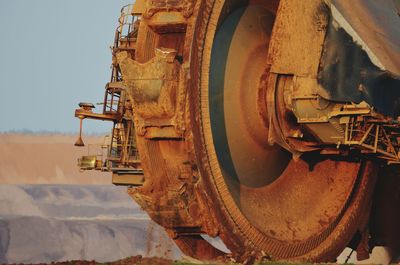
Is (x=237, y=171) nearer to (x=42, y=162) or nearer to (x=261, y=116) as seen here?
(x=261, y=116)

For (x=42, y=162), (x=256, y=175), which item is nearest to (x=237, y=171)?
(x=256, y=175)

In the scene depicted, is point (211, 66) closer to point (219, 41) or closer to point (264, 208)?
point (219, 41)

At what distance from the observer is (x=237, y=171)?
81.3ft

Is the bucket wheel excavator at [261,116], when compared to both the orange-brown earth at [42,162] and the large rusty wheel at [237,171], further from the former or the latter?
the orange-brown earth at [42,162]

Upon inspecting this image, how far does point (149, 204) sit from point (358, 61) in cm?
456

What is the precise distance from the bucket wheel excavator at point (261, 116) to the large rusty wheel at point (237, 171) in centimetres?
3

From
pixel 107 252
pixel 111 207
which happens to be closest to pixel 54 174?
pixel 111 207

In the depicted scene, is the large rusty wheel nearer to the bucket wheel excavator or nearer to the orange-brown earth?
the bucket wheel excavator

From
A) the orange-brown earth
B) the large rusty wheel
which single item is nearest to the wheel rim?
the large rusty wheel

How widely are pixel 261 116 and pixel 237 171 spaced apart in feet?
3.81

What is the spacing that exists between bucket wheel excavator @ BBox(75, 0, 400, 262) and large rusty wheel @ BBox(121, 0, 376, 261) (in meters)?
0.03

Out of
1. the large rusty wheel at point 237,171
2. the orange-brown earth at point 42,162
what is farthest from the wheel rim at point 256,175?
the orange-brown earth at point 42,162

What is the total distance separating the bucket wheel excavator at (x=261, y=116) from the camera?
2273 centimetres

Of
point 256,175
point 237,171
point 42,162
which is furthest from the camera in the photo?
point 42,162
